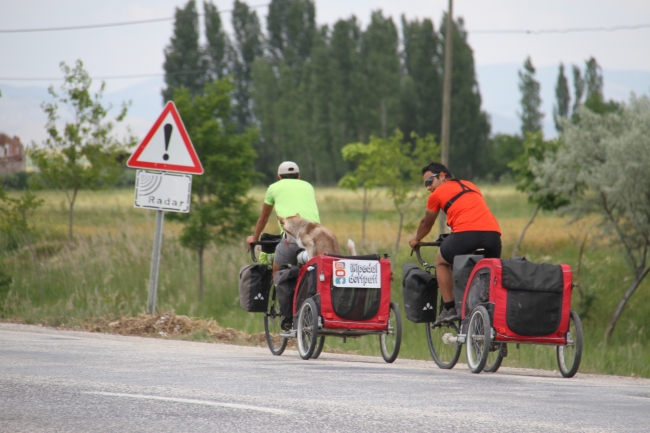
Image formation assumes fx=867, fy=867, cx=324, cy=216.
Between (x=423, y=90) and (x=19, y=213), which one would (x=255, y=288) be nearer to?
(x=19, y=213)

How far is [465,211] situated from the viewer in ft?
30.5

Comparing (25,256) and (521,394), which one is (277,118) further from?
(521,394)

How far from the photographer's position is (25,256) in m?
27.2

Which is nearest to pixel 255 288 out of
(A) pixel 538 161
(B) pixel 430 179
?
(B) pixel 430 179

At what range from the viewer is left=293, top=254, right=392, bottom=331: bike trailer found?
920 cm

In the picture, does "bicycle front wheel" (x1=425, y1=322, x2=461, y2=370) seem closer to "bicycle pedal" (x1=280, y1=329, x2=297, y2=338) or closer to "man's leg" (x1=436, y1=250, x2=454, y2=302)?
"man's leg" (x1=436, y1=250, x2=454, y2=302)

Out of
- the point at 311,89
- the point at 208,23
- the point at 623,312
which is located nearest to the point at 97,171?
the point at 623,312

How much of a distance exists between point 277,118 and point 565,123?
61617 mm

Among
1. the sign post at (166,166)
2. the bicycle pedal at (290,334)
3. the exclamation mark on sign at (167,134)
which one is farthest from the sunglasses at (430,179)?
the exclamation mark on sign at (167,134)

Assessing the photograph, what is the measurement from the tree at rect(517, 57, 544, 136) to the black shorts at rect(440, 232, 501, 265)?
95.4 m

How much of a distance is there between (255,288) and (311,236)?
1.30 meters

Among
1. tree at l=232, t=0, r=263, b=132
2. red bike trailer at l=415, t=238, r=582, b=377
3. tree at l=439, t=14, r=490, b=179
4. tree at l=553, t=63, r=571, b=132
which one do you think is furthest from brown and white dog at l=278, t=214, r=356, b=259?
tree at l=553, t=63, r=571, b=132

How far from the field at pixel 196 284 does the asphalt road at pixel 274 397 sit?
13.0 feet

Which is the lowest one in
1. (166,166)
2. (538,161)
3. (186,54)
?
(166,166)
